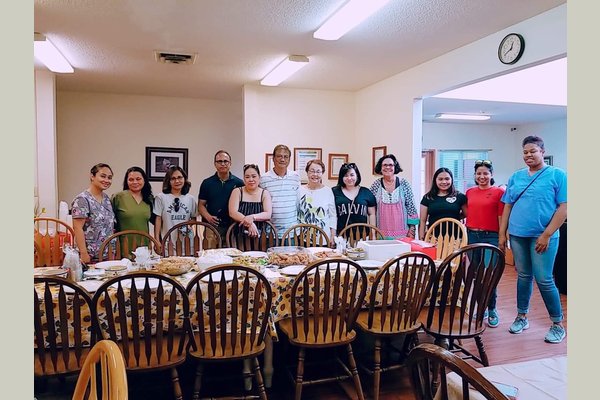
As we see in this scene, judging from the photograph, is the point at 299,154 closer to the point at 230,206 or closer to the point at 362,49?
the point at 362,49

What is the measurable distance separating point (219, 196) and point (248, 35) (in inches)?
56.6

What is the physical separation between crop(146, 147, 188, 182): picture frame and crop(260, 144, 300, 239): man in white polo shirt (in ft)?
10.4

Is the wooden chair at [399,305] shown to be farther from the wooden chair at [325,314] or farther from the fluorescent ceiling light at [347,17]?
the fluorescent ceiling light at [347,17]

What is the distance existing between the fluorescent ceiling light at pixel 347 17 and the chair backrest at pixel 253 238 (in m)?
1.64

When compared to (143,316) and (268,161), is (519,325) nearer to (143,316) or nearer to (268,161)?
(143,316)

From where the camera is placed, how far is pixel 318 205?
145 inches

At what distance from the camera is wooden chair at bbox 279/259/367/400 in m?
2.20

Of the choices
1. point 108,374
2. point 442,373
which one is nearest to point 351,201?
point 442,373

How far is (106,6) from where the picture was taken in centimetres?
299

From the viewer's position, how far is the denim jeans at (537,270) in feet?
10.6

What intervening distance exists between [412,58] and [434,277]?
2810 mm

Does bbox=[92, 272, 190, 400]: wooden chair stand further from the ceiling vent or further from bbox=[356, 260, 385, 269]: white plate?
the ceiling vent

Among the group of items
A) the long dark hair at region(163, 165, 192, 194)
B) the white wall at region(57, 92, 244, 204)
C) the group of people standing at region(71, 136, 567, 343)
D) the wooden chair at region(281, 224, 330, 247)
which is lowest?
the wooden chair at region(281, 224, 330, 247)

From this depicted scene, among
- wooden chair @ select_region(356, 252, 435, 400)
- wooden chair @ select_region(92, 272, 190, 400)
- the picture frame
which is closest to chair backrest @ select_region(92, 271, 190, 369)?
wooden chair @ select_region(92, 272, 190, 400)
